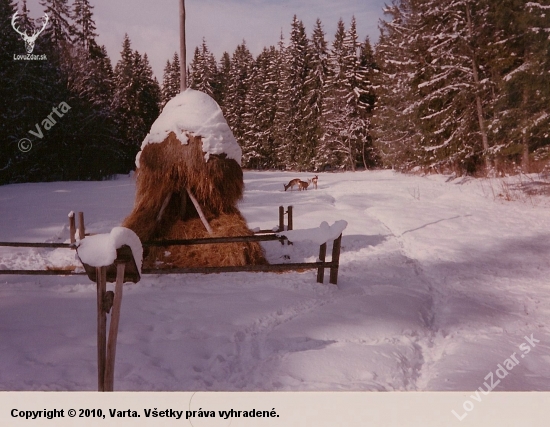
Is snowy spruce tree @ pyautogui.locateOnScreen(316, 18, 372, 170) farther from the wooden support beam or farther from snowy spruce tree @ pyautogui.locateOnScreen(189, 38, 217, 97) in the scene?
the wooden support beam

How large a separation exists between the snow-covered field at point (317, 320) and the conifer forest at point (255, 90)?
55.3 inches

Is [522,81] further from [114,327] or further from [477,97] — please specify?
[114,327]

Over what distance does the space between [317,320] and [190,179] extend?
366 centimetres

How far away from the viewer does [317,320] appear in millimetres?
4688

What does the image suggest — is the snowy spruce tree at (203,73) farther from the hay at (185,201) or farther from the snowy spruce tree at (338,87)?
the snowy spruce tree at (338,87)

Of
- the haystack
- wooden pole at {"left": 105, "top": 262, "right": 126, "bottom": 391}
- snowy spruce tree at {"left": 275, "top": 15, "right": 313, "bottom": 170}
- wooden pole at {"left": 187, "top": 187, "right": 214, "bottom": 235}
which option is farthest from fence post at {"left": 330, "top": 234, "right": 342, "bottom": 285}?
wooden pole at {"left": 105, "top": 262, "right": 126, "bottom": 391}

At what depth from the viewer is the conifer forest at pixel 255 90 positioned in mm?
6754

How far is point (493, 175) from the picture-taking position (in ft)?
49.0

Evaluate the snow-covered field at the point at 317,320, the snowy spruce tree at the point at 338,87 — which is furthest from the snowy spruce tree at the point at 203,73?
the snow-covered field at the point at 317,320

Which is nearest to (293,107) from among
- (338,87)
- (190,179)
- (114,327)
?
(338,87)

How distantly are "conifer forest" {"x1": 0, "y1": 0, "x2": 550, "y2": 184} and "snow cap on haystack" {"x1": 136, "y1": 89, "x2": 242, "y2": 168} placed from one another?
0.68 m

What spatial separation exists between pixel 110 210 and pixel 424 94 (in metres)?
15.5

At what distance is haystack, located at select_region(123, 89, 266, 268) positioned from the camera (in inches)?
269

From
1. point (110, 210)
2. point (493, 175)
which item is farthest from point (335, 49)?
point (493, 175)
